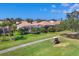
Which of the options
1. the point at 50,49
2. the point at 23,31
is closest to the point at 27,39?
the point at 23,31

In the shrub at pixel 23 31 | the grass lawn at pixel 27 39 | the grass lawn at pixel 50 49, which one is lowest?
the grass lawn at pixel 50 49

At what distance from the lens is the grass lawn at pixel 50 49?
97.0 inches

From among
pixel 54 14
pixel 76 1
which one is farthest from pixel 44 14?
pixel 76 1

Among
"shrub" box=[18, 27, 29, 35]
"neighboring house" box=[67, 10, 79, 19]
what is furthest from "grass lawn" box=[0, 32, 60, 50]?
"neighboring house" box=[67, 10, 79, 19]

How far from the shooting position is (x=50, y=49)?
248 centimetres

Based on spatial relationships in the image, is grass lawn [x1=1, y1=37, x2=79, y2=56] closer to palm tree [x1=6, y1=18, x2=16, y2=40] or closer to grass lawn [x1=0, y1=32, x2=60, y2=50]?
grass lawn [x1=0, y1=32, x2=60, y2=50]

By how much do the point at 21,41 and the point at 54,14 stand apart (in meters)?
0.33

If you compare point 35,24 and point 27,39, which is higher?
point 35,24

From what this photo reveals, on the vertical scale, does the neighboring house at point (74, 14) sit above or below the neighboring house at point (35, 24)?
above

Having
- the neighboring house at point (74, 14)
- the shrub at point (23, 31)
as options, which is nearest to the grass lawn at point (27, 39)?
the shrub at point (23, 31)

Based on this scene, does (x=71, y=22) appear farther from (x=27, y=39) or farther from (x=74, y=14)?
(x=27, y=39)

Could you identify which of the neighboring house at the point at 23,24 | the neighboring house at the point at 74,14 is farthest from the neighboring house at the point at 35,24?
the neighboring house at the point at 74,14

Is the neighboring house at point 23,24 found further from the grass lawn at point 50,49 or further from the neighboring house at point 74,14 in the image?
the neighboring house at point 74,14

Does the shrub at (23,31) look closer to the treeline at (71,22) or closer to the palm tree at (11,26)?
the palm tree at (11,26)
